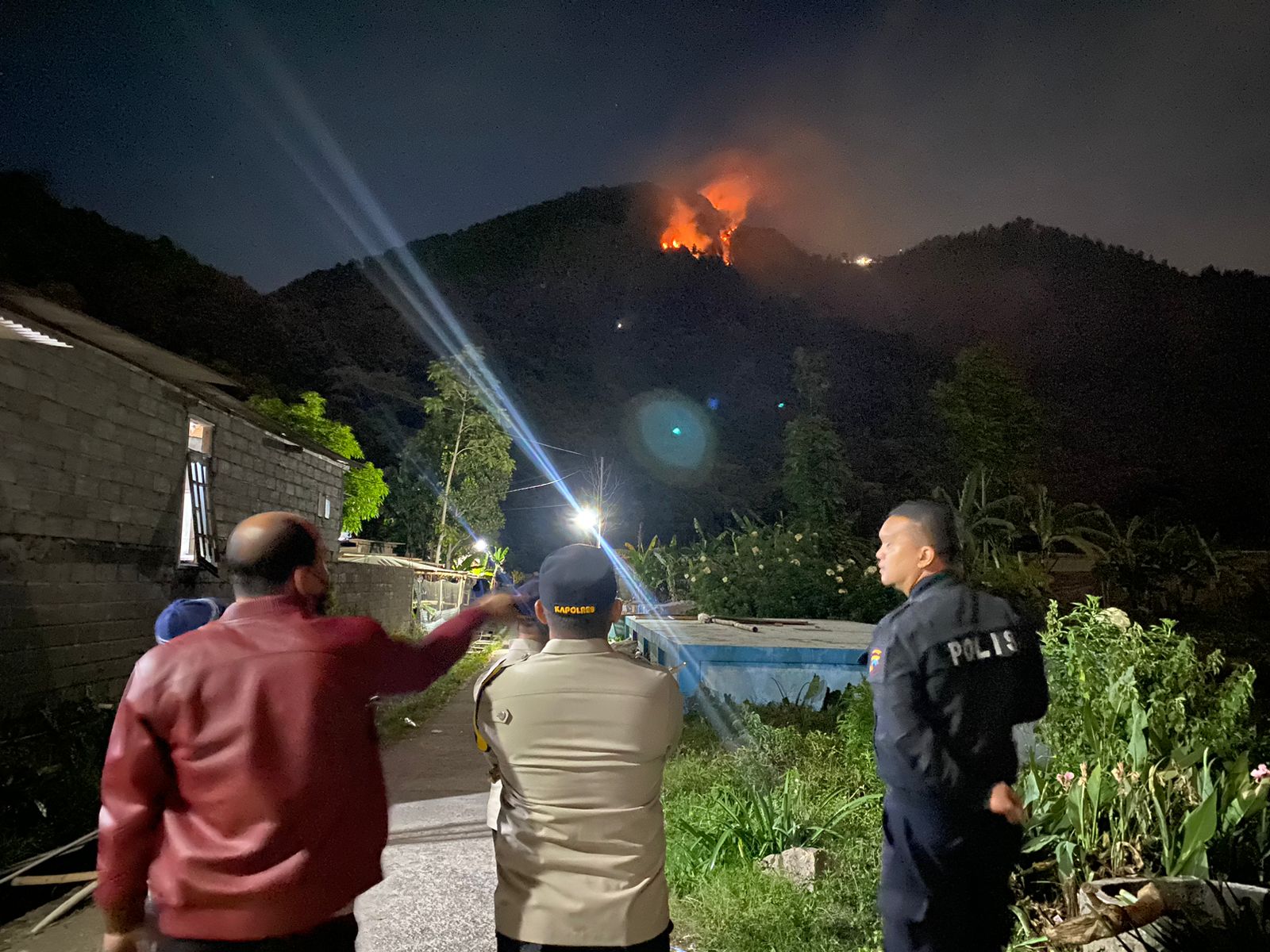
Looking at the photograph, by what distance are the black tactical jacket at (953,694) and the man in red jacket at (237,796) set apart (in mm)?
1631

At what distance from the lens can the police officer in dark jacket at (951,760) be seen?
8.36 ft

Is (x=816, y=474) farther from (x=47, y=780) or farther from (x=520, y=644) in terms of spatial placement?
(x=520, y=644)

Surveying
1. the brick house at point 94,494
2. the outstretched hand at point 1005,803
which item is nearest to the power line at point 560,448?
the brick house at point 94,494

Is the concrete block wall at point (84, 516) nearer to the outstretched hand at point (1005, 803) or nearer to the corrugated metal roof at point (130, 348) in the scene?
the corrugated metal roof at point (130, 348)

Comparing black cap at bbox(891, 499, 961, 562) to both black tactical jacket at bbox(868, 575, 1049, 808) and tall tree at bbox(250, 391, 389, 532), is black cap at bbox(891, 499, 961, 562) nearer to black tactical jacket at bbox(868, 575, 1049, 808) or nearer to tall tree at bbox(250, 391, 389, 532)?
black tactical jacket at bbox(868, 575, 1049, 808)

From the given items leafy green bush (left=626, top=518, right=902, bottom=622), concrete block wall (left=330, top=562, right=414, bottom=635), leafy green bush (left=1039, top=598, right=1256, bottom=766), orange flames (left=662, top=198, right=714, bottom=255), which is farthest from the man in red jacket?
orange flames (left=662, top=198, right=714, bottom=255)

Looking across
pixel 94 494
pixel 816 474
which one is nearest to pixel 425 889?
pixel 94 494

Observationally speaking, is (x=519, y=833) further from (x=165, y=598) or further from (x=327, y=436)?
(x=327, y=436)

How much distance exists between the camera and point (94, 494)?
8.17 metres

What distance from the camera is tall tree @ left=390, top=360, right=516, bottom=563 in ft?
109

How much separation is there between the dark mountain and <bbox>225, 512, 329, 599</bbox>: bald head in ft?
115

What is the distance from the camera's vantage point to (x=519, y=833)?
76.9 inches

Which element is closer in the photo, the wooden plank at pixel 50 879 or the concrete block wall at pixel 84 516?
the wooden plank at pixel 50 879

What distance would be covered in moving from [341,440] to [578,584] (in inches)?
1065
